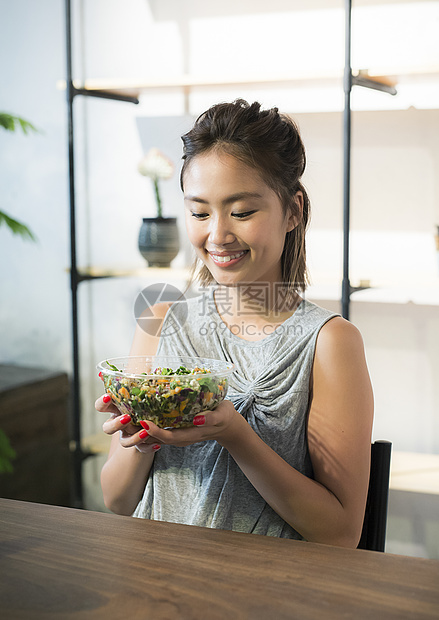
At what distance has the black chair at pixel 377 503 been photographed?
990mm

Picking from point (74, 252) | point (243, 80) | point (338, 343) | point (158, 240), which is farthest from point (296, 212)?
point (74, 252)

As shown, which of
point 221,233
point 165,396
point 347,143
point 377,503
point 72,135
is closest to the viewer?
point 165,396

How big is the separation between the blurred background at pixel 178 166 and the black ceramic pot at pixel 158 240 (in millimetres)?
75

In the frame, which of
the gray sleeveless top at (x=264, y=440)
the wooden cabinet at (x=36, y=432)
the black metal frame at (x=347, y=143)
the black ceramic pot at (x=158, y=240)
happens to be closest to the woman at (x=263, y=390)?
the gray sleeveless top at (x=264, y=440)

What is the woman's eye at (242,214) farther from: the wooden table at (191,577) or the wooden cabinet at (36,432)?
the wooden cabinet at (36,432)

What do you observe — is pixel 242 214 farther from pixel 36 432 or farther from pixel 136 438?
pixel 36 432

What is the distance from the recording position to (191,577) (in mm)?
636

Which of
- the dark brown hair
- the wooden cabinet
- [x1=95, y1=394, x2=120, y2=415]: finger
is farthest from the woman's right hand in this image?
the wooden cabinet

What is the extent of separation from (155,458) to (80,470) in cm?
129

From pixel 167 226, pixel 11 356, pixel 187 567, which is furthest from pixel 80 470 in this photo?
pixel 187 567

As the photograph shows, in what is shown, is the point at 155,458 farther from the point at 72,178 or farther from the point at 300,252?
the point at 72,178

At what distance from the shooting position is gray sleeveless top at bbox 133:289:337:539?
3.59 ft

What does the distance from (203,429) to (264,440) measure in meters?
0.26

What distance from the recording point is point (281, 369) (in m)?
1.15
